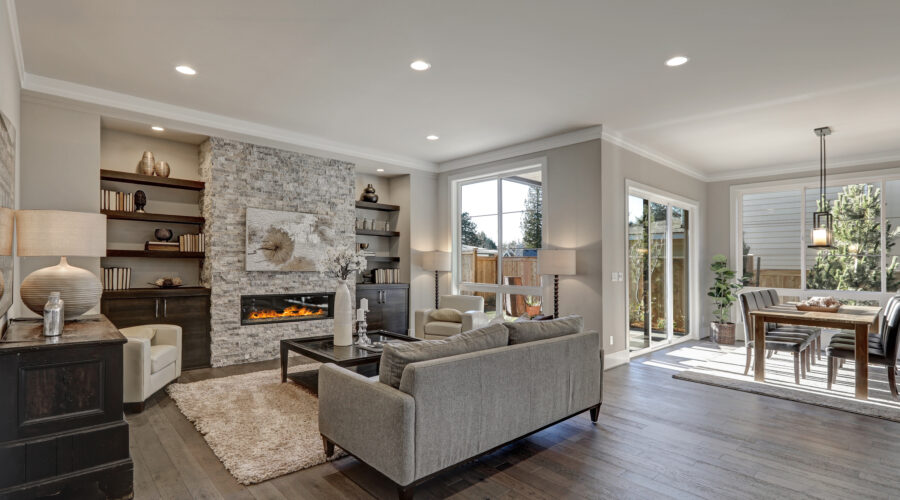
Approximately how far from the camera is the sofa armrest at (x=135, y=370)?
3.55 meters

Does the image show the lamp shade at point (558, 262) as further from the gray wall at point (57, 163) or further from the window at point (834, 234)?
the gray wall at point (57, 163)

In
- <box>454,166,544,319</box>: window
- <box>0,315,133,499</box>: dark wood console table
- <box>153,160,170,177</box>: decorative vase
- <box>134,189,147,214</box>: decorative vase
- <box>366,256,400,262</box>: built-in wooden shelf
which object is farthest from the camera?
<box>366,256,400,262</box>: built-in wooden shelf

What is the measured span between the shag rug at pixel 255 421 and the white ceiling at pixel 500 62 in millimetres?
2815

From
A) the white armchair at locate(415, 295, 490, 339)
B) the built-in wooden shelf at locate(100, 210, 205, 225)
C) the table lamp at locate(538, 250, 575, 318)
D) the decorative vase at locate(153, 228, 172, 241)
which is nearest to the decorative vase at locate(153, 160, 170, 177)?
the built-in wooden shelf at locate(100, 210, 205, 225)

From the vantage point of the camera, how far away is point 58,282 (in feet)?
8.70

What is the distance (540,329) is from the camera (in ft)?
10.1

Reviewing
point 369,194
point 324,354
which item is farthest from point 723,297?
point 324,354

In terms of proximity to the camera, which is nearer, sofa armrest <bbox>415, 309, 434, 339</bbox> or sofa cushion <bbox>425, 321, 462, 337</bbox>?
sofa cushion <bbox>425, 321, 462, 337</bbox>

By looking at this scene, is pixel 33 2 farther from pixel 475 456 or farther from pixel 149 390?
pixel 475 456

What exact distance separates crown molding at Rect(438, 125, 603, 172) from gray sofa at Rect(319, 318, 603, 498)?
3.06m

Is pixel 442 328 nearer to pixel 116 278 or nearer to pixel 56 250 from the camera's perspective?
pixel 116 278

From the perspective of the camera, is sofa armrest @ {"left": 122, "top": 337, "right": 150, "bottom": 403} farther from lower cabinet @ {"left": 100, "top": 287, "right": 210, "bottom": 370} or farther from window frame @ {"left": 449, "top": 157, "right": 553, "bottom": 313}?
window frame @ {"left": 449, "top": 157, "right": 553, "bottom": 313}

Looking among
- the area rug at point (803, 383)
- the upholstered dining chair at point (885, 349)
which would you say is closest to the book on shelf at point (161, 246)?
the area rug at point (803, 383)

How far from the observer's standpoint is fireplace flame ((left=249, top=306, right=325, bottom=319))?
18.0ft
